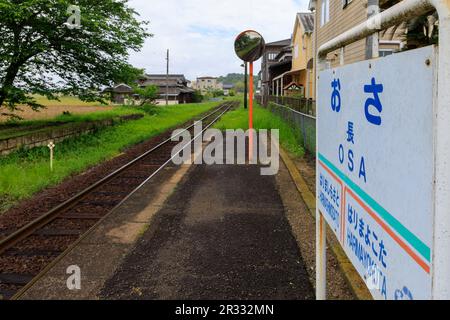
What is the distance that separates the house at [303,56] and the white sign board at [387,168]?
837 inches

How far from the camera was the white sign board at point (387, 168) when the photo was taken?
1309 mm

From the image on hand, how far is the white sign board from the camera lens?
1.31 metres

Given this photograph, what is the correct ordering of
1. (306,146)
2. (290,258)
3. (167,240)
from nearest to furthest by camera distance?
(290,258) < (167,240) < (306,146)

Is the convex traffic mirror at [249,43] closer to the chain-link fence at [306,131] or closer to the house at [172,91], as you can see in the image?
the chain-link fence at [306,131]

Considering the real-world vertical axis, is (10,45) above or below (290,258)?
above

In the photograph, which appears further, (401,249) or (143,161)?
(143,161)

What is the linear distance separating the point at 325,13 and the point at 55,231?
1638 centimetres

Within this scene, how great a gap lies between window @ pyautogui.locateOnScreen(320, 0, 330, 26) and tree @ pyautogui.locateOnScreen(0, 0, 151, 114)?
7.91m

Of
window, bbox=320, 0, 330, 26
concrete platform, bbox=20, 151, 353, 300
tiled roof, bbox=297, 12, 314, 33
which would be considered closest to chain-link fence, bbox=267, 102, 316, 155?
concrete platform, bbox=20, 151, 353, 300

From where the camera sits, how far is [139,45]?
650 inches

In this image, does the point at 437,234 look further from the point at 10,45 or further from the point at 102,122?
the point at 102,122

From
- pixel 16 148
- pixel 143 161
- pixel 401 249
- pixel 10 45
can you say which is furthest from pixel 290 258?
pixel 10 45
